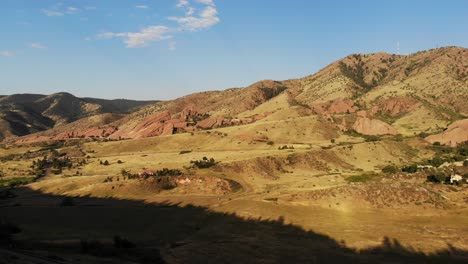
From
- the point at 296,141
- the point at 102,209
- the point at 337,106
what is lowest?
the point at 102,209

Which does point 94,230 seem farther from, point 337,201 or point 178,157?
point 178,157

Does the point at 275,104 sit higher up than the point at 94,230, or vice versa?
the point at 275,104

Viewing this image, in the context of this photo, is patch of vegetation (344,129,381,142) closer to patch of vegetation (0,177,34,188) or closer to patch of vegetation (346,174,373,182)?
patch of vegetation (346,174,373,182)

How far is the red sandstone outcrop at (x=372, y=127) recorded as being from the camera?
125125mm

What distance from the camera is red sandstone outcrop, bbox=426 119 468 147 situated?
107300mm

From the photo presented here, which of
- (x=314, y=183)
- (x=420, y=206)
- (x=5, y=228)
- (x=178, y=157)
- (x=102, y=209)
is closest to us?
(x=5, y=228)

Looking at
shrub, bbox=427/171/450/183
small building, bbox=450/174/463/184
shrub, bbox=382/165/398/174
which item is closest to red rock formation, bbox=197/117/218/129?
shrub, bbox=382/165/398/174

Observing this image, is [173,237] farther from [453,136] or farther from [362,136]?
[453,136]

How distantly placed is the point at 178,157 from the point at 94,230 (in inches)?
2384

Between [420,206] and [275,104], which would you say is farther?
[275,104]

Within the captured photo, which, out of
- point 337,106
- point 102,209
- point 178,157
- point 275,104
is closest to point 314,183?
point 102,209

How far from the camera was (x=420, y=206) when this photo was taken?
181 ft

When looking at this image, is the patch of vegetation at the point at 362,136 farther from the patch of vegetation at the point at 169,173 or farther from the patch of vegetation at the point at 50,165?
the patch of vegetation at the point at 50,165

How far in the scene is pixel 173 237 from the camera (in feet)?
152
